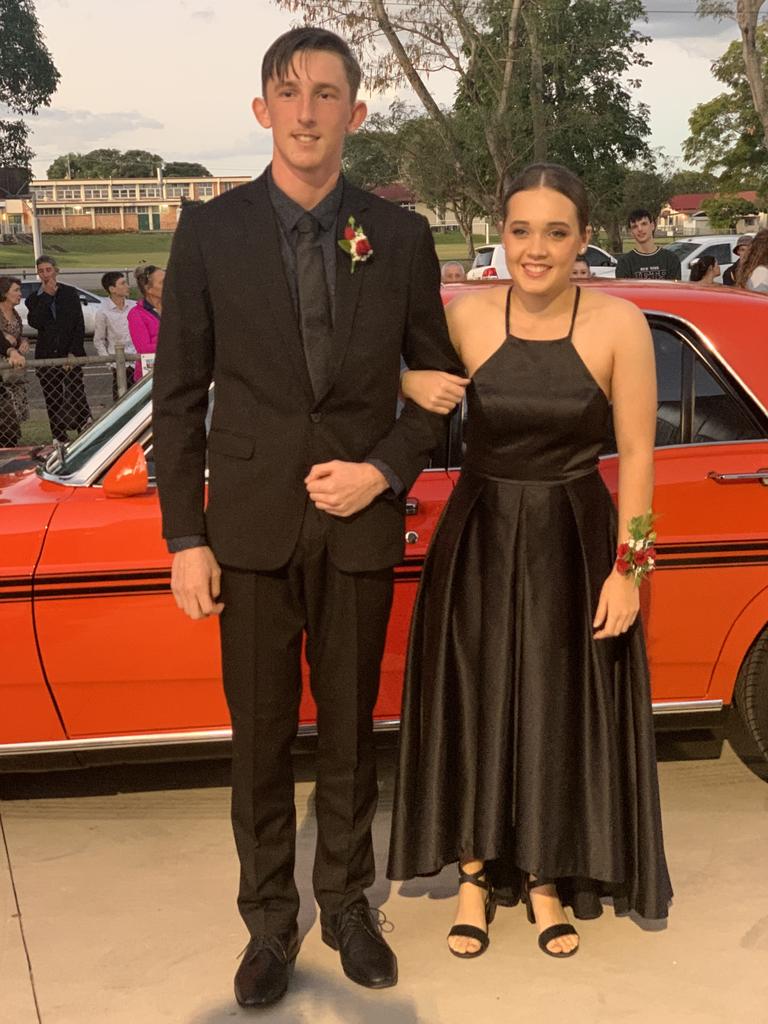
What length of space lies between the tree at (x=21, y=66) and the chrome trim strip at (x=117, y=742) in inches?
1512

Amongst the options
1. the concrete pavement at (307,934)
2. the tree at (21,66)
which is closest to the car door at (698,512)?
the concrete pavement at (307,934)

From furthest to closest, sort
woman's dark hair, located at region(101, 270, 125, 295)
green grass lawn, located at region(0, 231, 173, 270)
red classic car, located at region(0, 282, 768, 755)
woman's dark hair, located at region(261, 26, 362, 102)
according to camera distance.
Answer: green grass lawn, located at region(0, 231, 173, 270), woman's dark hair, located at region(101, 270, 125, 295), red classic car, located at region(0, 282, 768, 755), woman's dark hair, located at region(261, 26, 362, 102)

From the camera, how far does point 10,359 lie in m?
8.55

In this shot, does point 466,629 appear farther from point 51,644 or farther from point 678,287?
point 678,287

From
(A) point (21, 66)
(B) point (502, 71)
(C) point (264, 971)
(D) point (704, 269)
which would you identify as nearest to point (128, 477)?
(C) point (264, 971)

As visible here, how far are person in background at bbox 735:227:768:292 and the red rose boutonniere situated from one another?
15.6 ft

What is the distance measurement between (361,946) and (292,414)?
4.41 ft

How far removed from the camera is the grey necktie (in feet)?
9.09

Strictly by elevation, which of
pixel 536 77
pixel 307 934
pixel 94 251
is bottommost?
pixel 94 251

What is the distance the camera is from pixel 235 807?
310 cm

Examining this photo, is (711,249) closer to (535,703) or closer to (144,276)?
(144,276)

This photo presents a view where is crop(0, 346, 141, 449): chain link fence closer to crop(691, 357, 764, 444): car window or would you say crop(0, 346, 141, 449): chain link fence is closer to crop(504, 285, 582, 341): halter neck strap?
crop(691, 357, 764, 444): car window

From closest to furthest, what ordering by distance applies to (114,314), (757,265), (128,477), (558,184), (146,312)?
(558,184) → (128,477) → (757,265) → (146,312) → (114,314)

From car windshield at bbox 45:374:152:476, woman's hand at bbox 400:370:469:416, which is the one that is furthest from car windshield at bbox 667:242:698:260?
woman's hand at bbox 400:370:469:416
